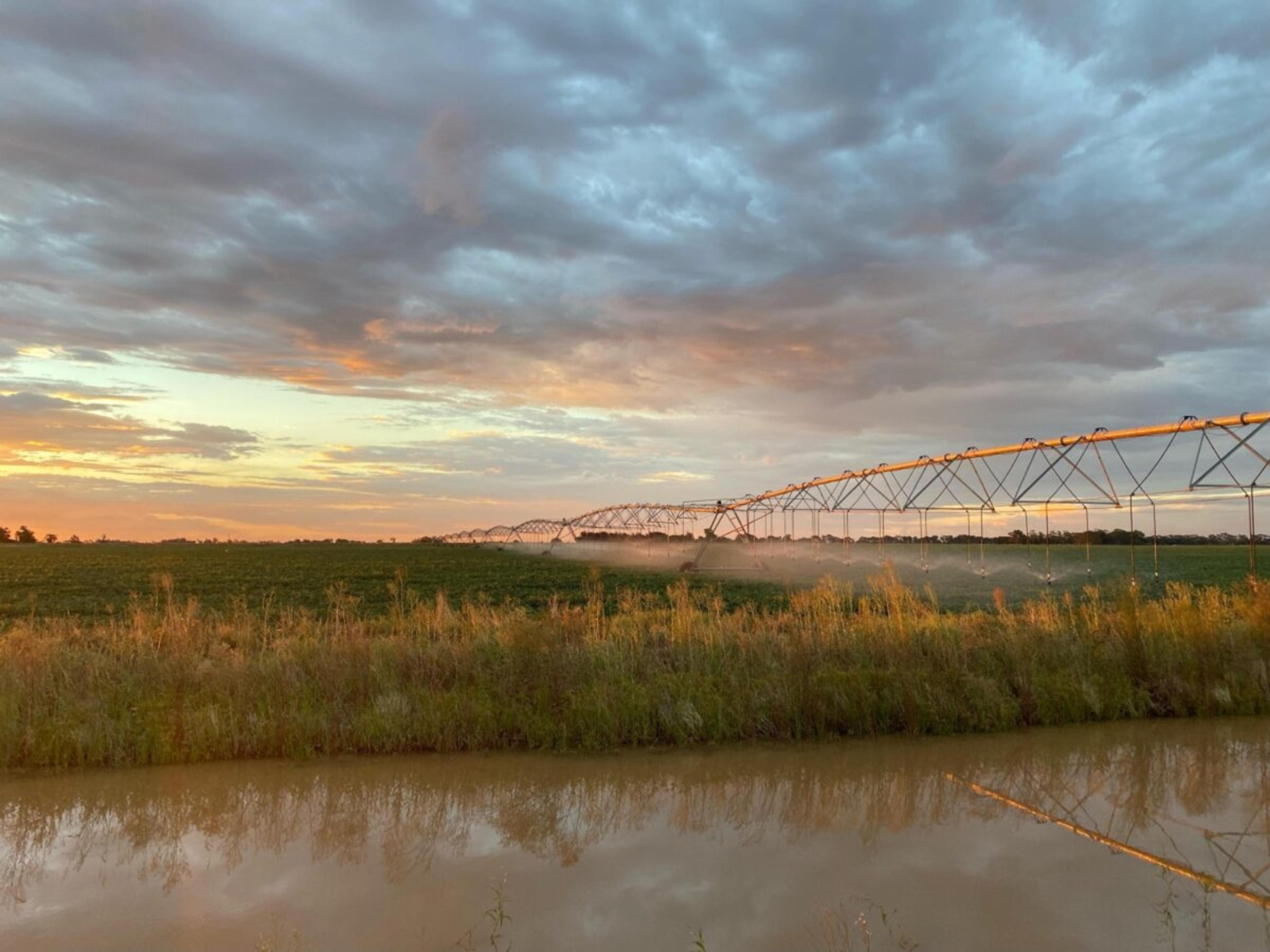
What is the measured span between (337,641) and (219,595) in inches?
1140

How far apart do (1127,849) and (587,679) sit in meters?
6.52

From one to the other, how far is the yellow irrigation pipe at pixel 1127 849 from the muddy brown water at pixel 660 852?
0.11 feet

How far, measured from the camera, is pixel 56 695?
35.1 ft

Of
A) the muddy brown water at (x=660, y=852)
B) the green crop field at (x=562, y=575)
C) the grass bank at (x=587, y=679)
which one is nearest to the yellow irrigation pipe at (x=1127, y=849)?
the muddy brown water at (x=660, y=852)

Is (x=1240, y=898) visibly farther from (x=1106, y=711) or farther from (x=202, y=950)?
(x=202, y=950)

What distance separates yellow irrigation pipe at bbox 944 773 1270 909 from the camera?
20.9 feet

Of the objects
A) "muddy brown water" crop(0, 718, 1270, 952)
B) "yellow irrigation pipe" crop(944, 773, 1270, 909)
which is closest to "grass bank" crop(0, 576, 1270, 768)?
"muddy brown water" crop(0, 718, 1270, 952)

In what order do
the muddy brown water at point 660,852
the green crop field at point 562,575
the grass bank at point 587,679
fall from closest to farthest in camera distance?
the muddy brown water at point 660,852, the grass bank at point 587,679, the green crop field at point 562,575

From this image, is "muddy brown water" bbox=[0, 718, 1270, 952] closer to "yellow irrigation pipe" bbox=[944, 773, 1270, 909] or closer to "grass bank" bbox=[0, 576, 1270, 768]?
"yellow irrigation pipe" bbox=[944, 773, 1270, 909]

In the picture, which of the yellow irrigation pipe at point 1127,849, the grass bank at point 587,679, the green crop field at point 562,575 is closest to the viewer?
the yellow irrigation pipe at point 1127,849

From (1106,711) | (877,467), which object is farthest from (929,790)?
(877,467)

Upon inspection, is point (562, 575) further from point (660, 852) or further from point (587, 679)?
point (660, 852)

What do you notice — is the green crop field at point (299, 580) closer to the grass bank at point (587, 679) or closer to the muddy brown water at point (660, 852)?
the grass bank at point (587, 679)

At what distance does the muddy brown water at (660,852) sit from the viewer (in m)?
5.87
